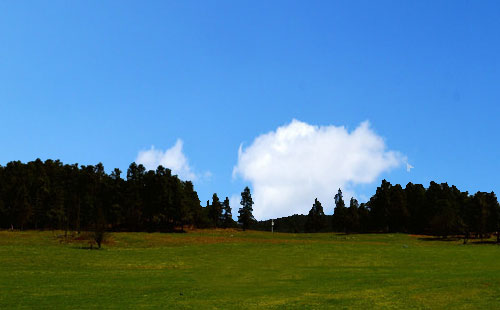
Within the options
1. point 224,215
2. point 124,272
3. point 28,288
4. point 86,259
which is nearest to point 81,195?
point 224,215

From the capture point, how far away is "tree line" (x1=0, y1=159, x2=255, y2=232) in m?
127

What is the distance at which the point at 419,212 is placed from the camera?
150m

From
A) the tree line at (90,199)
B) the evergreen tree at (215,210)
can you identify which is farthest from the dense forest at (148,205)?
the evergreen tree at (215,210)

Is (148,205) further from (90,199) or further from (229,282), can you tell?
(229,282)

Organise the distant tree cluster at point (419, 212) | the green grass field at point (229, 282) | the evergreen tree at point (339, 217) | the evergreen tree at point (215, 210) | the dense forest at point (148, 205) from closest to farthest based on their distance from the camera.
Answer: the green grass field at point (229, 282) < the distant tree cluster at point (419, 212) < the dense forest at point (148, 205) < the evergreen tree at point (339, 217) < the evergreen tree at point (215, 210)

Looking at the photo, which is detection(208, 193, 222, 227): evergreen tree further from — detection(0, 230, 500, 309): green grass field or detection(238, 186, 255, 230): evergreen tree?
detection(0, 230, 500, 309): green grass field

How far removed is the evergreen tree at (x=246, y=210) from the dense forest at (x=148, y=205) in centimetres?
1391

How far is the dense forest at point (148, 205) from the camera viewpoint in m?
122

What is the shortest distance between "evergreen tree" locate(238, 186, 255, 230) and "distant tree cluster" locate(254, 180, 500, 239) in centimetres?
2482

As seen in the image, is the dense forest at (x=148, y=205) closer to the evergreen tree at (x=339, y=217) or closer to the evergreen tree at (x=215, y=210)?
the evergreen tree at (x=339, y=217)

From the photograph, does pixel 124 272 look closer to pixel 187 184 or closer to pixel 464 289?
→ pixel 464 289

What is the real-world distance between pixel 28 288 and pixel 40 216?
4324 inches

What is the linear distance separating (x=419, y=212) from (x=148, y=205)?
92.6 m

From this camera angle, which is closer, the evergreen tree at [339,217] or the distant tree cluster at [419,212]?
the distant tree cluster at [419,212]
